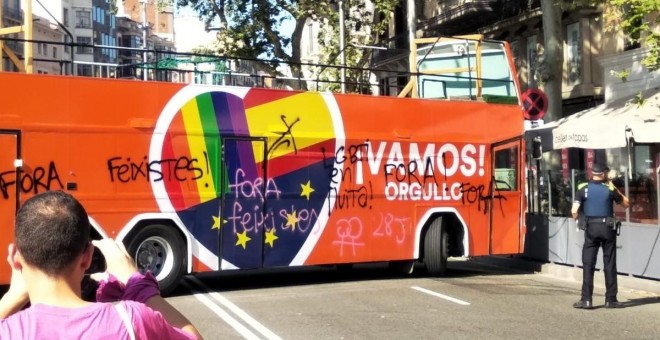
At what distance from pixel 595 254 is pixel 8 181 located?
25.0 feet

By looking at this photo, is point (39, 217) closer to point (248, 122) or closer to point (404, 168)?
point (248, 122)

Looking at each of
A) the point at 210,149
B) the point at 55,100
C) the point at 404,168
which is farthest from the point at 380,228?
the point at 55,100

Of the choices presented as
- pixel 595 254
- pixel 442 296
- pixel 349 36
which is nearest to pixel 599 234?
pixel 595 254

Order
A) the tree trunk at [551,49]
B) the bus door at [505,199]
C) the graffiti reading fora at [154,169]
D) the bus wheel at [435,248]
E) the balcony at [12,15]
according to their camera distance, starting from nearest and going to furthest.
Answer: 1. the graffiti reading fora at [154,169]
2. the bus wheel at [435,248]
3. the bus door at [505,199]
4. the tree trunk at [551,49]
5. the balcony at [12,15]

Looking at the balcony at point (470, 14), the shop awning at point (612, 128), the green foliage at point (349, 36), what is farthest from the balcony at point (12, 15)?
the shop awning at point (612, 128)

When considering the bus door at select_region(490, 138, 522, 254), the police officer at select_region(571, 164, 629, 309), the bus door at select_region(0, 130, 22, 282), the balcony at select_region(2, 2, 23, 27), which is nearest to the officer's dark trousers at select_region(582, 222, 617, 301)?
the police officer at select_region(571, 164, 629, 309)

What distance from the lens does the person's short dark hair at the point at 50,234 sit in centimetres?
228

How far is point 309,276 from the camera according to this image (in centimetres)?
1413

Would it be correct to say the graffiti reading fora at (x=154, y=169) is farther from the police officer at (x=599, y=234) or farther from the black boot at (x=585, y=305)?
the black boot at (x=585, y=305)

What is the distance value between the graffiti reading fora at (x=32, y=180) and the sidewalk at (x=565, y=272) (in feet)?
28.3

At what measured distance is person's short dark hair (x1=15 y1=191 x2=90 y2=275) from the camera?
7.48ft

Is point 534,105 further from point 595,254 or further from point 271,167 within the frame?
point 271,167

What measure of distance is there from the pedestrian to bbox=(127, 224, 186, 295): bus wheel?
8.82 meters

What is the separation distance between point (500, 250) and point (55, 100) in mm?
8012
